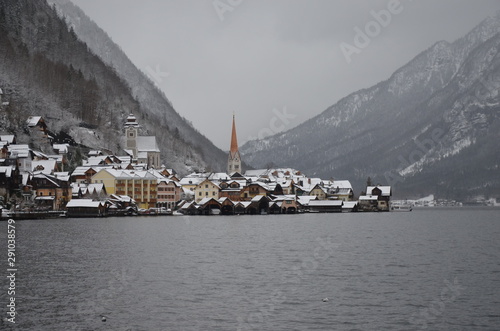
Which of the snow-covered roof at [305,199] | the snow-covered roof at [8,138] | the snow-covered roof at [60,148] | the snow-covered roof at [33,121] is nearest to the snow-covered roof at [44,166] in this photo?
the snow-covered roof at [8,138]

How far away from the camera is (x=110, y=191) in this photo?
154875mm

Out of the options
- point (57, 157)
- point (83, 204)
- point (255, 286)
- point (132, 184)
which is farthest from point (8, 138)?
point (255, 286)

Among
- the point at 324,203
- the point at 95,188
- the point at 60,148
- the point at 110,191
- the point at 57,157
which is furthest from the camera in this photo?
the point at 324,203

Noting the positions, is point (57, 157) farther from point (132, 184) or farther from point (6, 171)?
point (6, 171)

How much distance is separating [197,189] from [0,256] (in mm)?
115959

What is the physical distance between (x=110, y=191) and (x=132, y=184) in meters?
6.28

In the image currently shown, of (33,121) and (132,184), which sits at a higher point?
(33,121)

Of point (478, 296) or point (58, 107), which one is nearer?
point (478, 296)

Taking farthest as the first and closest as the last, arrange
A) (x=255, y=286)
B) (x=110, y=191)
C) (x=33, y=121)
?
(x=33, y=121) < (x=110, y=191) < (x=255, y=286)

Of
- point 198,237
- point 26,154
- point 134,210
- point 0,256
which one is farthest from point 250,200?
point 0,256

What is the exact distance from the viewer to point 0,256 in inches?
2026

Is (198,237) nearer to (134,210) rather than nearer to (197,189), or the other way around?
(134,210)

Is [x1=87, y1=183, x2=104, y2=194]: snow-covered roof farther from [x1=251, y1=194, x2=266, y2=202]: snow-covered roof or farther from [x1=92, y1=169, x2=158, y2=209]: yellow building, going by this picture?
[x1=251, y1=194, x2=266, y2=202]: snow-covered roof

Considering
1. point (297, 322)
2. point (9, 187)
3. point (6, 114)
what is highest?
point (6, 114)
